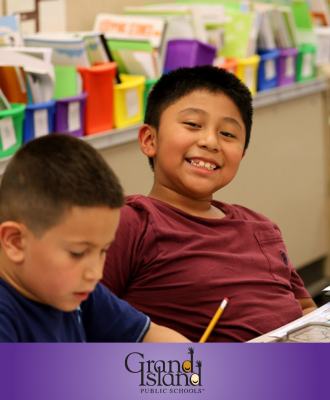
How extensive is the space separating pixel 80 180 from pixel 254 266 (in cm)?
52

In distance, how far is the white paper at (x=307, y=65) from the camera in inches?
111

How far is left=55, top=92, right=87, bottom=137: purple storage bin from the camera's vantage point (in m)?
1.72

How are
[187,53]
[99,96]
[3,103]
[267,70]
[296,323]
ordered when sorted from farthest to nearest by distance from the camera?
[267,70]
[187,53]
[99,96]
[3,103]
[296,323]

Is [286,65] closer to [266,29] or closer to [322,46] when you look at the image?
[266,29]

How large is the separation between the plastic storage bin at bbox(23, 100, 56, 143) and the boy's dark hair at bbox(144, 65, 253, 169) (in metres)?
0.49

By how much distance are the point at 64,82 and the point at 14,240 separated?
1.17 metres

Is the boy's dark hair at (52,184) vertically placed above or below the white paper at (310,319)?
above

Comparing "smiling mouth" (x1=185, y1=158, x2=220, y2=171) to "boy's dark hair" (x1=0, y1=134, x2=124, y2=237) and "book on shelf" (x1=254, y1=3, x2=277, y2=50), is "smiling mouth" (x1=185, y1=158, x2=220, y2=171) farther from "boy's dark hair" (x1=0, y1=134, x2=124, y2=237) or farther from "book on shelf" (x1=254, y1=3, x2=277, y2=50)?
"book on shelf" (x1=254, y1=3, x2=277, y2=50)

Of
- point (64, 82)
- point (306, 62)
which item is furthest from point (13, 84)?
point (306, 62)

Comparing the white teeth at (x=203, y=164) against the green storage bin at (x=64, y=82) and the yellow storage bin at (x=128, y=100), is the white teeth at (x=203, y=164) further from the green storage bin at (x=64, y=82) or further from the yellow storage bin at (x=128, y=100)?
the yellow storage bin at (x=128, y=100)

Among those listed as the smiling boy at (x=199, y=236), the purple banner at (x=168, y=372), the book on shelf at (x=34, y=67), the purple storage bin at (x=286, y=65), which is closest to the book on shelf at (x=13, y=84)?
the book on shelf at (x=34, y=67)

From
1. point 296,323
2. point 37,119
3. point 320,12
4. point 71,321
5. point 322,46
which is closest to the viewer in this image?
point 71,321

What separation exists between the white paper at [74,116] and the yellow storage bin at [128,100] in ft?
0.60

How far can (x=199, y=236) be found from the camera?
42.0 inches
